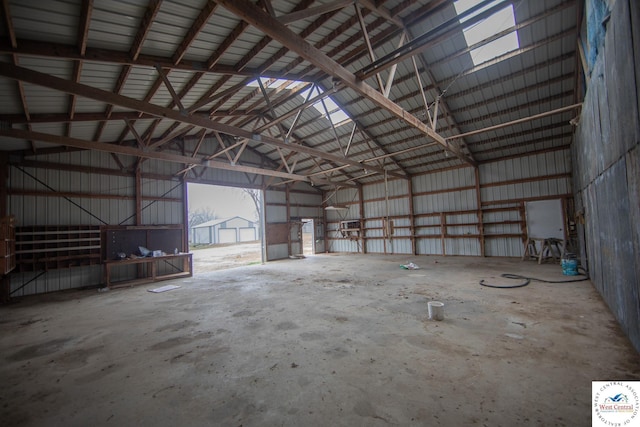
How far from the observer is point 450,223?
1280cm

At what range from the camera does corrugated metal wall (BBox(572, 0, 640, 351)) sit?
2.62m

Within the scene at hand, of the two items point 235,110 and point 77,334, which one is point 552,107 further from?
point 77,334

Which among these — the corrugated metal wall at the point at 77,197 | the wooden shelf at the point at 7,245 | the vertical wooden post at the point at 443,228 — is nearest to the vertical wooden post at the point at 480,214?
the vertical wooden post at the point at 443,228

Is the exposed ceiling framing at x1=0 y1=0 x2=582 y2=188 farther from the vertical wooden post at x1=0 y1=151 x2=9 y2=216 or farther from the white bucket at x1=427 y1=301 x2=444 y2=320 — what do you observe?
the white bucket at x1=427 y1=301 x2=444 y2=320

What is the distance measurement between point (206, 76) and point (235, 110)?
112 inches

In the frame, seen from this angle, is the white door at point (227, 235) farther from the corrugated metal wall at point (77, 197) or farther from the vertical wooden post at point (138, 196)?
the vertical wooden post at point (138, 196)

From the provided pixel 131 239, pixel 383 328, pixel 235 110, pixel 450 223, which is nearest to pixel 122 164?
pixel 131 239

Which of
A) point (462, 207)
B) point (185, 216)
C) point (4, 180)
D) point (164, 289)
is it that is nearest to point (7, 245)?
point (4, 180)

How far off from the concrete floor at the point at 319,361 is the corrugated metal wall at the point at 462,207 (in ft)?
19.9

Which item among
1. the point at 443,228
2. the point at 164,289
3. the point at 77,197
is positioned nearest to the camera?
the point at 164,289

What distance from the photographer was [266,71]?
21.1 feet

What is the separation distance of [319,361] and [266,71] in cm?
639

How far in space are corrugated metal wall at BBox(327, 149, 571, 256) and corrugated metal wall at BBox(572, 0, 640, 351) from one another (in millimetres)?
6221

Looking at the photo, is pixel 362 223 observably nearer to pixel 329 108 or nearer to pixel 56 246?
pixel 329 108
